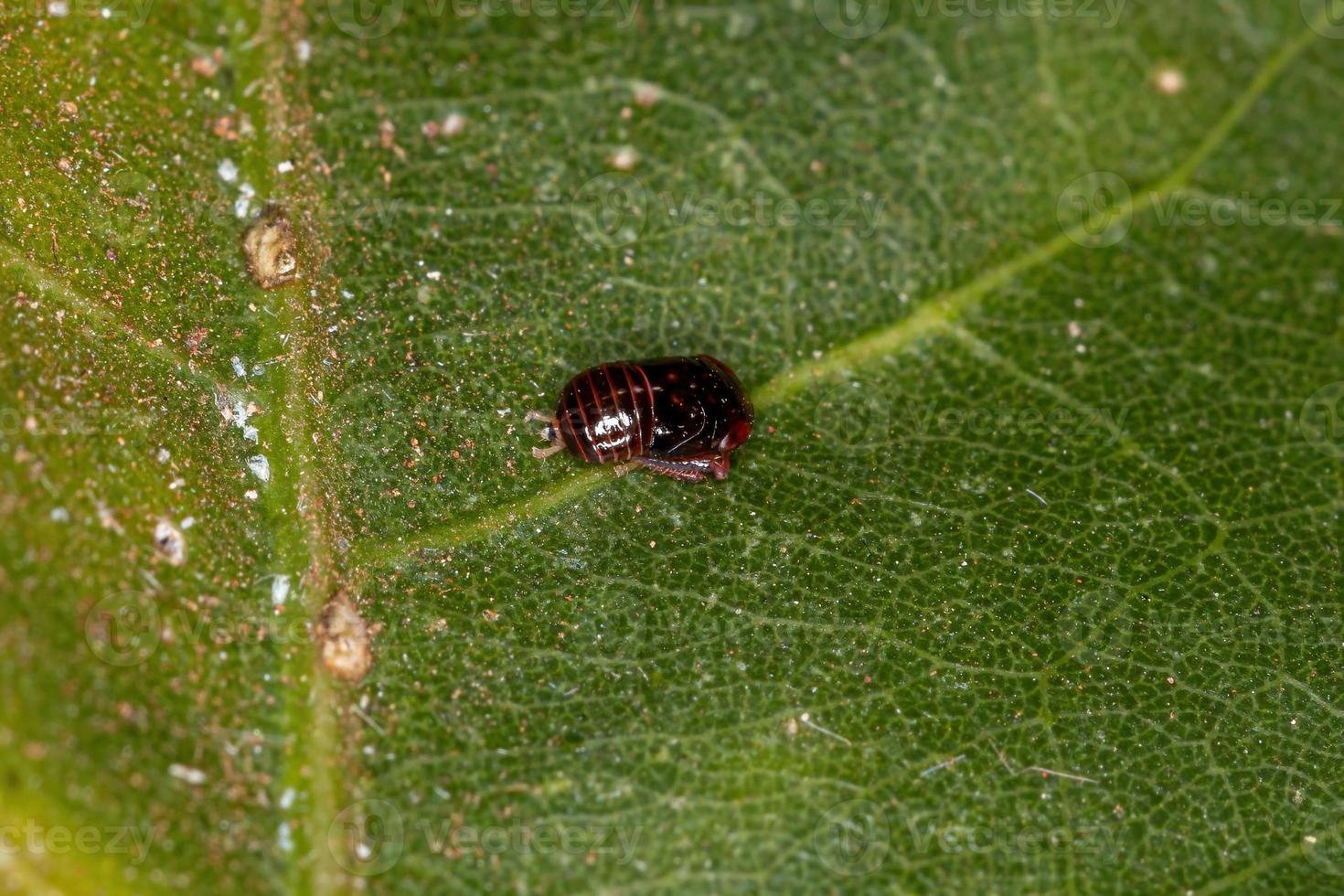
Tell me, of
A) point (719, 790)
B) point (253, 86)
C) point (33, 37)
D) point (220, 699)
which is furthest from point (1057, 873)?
point (33, 37)

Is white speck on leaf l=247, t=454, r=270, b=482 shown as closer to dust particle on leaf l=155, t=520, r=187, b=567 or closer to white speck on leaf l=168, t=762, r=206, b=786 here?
dust particle on leaf l=155, t=520, r=187, b=567

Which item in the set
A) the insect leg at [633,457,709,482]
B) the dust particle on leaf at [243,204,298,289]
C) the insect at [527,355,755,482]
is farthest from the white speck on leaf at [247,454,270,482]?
the insect leg at [633,457,709,482]

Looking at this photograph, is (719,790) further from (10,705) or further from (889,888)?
(10,705)

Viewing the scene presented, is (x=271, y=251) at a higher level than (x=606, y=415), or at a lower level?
higher

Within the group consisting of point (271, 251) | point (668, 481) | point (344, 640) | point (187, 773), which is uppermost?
point (271, 251)

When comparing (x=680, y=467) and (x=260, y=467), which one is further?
(x=680, y=467)

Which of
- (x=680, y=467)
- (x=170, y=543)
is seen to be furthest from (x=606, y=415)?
(x=170, y=543)

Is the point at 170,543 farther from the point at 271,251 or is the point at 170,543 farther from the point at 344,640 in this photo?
the point at 271,251
